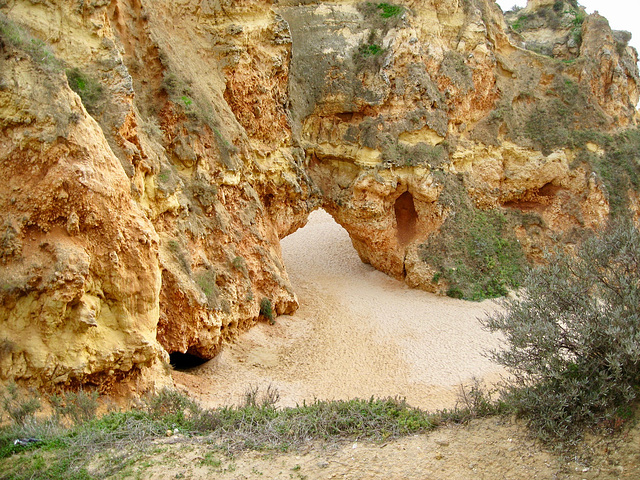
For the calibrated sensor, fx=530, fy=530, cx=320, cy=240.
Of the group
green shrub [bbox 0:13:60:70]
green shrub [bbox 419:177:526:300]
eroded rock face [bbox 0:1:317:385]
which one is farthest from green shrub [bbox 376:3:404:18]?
green shrub [bbox 0:13:60:70]

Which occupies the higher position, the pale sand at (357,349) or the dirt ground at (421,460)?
the dirt ground at (421,460)

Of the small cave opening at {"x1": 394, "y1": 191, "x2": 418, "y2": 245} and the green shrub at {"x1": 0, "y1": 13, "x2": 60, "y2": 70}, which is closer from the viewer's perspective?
the green shrub at {"x1": 0, "y1": 13, "x2": 60, "y2": 70}

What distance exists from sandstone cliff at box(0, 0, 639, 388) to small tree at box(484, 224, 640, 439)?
24.6ft

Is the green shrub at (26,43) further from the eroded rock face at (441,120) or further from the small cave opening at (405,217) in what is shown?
the small cave opening at (405,217)

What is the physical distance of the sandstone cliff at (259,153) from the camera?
9.95 meters

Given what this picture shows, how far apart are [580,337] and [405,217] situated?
17.8 metres

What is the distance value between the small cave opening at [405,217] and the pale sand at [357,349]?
83.3 inches

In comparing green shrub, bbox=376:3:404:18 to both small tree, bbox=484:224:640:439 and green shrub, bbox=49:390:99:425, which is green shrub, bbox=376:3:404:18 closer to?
small tree, bbox=484:224:640:439

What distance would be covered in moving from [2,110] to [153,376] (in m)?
6.21

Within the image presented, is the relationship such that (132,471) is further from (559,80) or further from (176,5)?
(559,80)

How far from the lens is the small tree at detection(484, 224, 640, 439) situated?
23.5ft

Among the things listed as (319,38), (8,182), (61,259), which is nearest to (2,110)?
(8,182)

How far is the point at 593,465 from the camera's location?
268 inches

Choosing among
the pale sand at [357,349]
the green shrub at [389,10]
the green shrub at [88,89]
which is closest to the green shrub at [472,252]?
the pale sand at [357,349]
